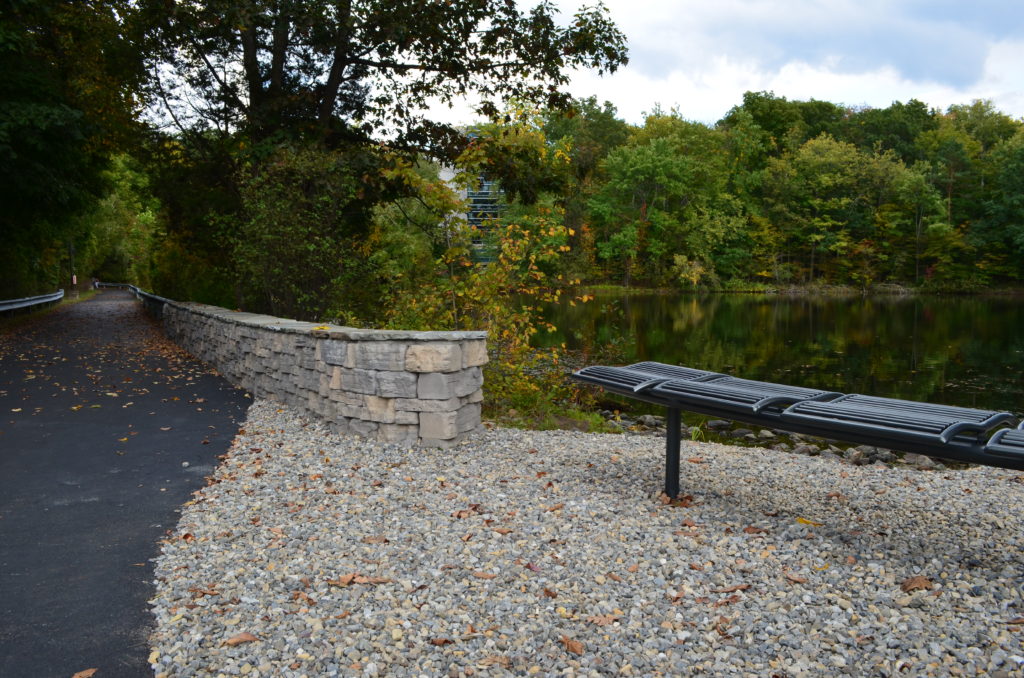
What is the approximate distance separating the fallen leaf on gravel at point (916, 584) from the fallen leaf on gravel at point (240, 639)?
114 inches

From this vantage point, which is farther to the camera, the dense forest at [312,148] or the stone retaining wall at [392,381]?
the dense forest at [312,148]

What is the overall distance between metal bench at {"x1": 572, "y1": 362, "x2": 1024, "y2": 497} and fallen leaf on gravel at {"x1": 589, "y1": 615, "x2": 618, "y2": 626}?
4.48 feet

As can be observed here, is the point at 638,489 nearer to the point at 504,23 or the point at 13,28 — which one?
the point at 504,23

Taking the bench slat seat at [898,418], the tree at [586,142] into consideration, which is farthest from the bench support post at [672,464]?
the tree at [586,142]

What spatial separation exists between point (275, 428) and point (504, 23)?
761 centimetres

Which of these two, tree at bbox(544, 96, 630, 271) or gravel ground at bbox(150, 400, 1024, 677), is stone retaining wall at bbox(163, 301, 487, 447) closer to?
gravel ground at bbox(150, 400, 1024, 677)

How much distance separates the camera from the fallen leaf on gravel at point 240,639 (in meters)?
2.77

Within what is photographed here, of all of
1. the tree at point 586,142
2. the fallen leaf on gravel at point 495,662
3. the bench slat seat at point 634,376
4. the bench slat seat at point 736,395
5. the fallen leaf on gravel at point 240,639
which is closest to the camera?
the fallen leaf on gravel at point 495,662

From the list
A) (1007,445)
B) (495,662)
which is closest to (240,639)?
(495,662)

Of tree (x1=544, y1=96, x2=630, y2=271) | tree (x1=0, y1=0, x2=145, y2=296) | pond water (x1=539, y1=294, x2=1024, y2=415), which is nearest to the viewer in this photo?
tree (x1=0, y1=0, x2=145, y2=296)

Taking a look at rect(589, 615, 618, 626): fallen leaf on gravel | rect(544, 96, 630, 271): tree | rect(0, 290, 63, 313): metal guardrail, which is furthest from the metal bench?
rect(544, 96, 630, 271): tree

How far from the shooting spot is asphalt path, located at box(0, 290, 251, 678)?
112 inches

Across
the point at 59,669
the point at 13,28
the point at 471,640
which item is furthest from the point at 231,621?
the point at 13,28

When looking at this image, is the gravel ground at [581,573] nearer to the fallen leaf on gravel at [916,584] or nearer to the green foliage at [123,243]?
the fallen leaf on gravel at [916,584]
